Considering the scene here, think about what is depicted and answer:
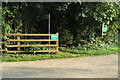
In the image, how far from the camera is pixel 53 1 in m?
12.5

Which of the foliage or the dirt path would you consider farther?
the foliage

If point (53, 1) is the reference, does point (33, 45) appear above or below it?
below

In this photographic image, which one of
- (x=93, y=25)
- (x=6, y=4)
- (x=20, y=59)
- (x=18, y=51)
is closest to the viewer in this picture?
(x=20, y=59)

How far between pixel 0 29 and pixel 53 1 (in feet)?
11.5

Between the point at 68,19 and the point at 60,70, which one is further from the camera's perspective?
the point at 68,19

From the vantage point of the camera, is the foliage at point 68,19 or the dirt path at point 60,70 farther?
the foliage at point 68,19

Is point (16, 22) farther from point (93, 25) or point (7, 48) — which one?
point (93, 25)

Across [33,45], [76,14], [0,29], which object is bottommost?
[33,45]

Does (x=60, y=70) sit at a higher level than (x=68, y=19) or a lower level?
lower

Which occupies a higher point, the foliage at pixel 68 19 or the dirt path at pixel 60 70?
the foliage at pixel 68 19

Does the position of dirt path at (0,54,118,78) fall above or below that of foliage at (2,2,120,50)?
below

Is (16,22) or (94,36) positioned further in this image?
(94,36)

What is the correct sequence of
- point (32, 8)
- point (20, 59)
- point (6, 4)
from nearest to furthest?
point (20, 59), point (6, 4), point (32, 8)

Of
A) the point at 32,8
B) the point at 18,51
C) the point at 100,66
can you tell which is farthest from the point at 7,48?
the point at 100,66
